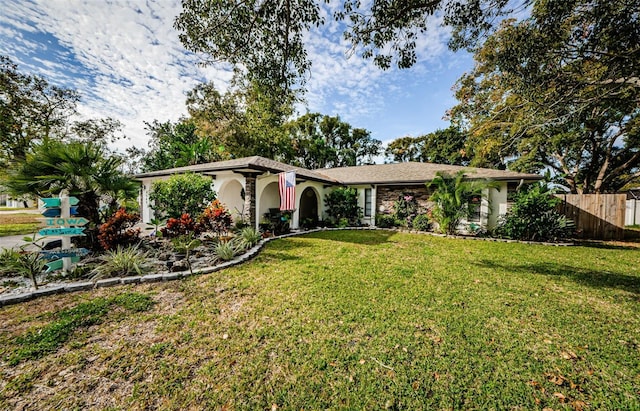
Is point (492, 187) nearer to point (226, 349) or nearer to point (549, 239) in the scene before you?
point (549, 239)

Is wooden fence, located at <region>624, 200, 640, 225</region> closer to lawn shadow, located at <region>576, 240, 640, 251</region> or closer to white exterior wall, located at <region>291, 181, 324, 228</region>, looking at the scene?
lawn shadow, located at <region>576, 240, 640, 251</region>

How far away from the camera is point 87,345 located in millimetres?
2725

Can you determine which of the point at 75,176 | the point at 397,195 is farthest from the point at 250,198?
the point at 397,195

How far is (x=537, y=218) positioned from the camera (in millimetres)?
9023

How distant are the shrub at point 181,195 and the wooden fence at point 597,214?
51.9 feet

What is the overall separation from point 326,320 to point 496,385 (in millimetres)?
1971

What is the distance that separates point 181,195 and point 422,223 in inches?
425

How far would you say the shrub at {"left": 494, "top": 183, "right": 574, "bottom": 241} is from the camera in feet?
29.3

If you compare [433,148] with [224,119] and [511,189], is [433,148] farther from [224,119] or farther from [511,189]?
[224,119]

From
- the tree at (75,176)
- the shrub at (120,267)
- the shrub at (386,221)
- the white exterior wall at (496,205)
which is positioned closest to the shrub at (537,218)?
the white exterior wall at (496,205)

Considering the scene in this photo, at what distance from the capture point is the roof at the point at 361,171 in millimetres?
9461

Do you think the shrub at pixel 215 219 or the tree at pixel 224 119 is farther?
the tree at pixel 224 119

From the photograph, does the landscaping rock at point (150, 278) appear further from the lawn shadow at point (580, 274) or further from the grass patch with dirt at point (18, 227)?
the grass patch with dirt at point (18, 227)

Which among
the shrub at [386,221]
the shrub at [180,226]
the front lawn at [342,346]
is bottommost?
the front lawn at [342,346]
